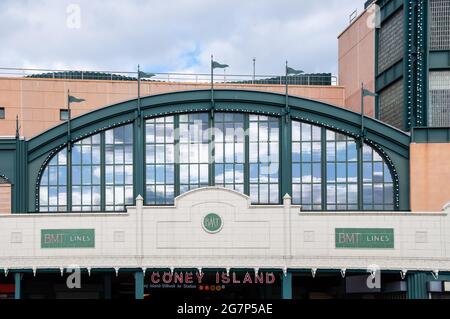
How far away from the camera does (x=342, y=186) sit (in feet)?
169

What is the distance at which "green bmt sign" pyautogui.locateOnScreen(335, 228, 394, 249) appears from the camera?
45562 mm

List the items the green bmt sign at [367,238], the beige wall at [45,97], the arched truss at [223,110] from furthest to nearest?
1. the beige wall at [45,97]
2. the arched truss at [223,110]
3. the green bmt sign at [367,238]

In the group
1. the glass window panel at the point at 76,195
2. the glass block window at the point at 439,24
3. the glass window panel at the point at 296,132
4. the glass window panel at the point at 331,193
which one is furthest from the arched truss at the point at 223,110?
the glass block window at the point at 439,24

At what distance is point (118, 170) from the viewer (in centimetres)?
5178

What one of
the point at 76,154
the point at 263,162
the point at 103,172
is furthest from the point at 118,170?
the point at 263,162

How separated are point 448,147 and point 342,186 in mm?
7215

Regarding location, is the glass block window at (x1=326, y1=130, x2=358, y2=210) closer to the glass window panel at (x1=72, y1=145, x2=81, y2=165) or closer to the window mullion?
the window mullion

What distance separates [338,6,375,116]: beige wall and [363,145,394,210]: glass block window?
10464 mm

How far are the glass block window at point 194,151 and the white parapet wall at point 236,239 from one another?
19.0ft

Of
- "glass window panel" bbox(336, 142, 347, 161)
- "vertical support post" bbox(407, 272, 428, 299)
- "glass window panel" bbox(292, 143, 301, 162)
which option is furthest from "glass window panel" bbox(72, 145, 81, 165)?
"vertical support post" bbox(407, 272, 428, 299)

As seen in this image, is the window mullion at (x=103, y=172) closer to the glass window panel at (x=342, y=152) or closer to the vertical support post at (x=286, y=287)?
the vertical support post at (x=286, y=287)

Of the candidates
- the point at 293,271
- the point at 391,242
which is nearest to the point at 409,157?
the point at 391,242

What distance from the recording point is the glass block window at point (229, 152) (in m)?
51.8
